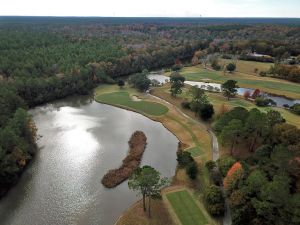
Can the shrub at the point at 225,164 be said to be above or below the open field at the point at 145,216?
above

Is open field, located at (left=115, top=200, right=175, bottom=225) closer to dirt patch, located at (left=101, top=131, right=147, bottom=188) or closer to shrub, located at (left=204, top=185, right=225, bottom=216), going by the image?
shrub, located at (left=204, top=185, right=225, bottom=216)

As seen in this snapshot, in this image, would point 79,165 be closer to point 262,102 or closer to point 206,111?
point 206,111

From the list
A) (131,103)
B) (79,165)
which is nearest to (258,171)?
(79,165)

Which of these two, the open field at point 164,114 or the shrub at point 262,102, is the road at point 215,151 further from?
the shrub at point 262,102

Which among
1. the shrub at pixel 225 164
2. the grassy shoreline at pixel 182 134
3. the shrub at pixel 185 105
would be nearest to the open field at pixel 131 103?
the grassy shoreline at pixel 182 134

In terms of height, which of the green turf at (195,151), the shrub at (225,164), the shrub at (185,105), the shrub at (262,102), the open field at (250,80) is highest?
the shrub at (225,164)

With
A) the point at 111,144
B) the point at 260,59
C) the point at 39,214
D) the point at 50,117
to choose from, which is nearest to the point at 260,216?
the point at 39,214

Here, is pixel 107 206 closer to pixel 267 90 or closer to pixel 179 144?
pixel 179 144
